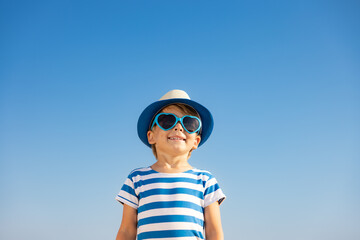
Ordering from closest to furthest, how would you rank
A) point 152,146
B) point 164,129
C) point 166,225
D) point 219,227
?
point 166,225 < point 219,227 < point 164,129 < point 152,146

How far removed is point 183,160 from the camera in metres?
5.25

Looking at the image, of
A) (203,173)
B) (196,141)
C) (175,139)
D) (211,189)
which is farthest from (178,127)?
(211,189)

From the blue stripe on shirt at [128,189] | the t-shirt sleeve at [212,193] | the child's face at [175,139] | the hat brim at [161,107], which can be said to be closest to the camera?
the t-shirt sleeve at [212,193]

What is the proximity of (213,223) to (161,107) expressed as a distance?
1.90m

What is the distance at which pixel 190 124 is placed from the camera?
17.2 feet

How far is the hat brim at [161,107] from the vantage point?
541cm

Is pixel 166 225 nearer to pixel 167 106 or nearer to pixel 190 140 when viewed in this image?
pixel 190 140

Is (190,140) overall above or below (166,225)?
above

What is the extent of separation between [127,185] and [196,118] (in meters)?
1.41

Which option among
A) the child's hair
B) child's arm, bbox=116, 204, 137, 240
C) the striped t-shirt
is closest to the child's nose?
the child's hair

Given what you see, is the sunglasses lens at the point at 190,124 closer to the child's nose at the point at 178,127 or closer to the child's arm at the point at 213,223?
the child's nose at the point at 178,127

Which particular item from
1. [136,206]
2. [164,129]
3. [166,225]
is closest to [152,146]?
[164,129]

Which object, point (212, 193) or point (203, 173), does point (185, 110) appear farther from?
point (212, 193)

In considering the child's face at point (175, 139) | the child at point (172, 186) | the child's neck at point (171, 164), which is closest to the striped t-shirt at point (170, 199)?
the child at point (172, 186)
